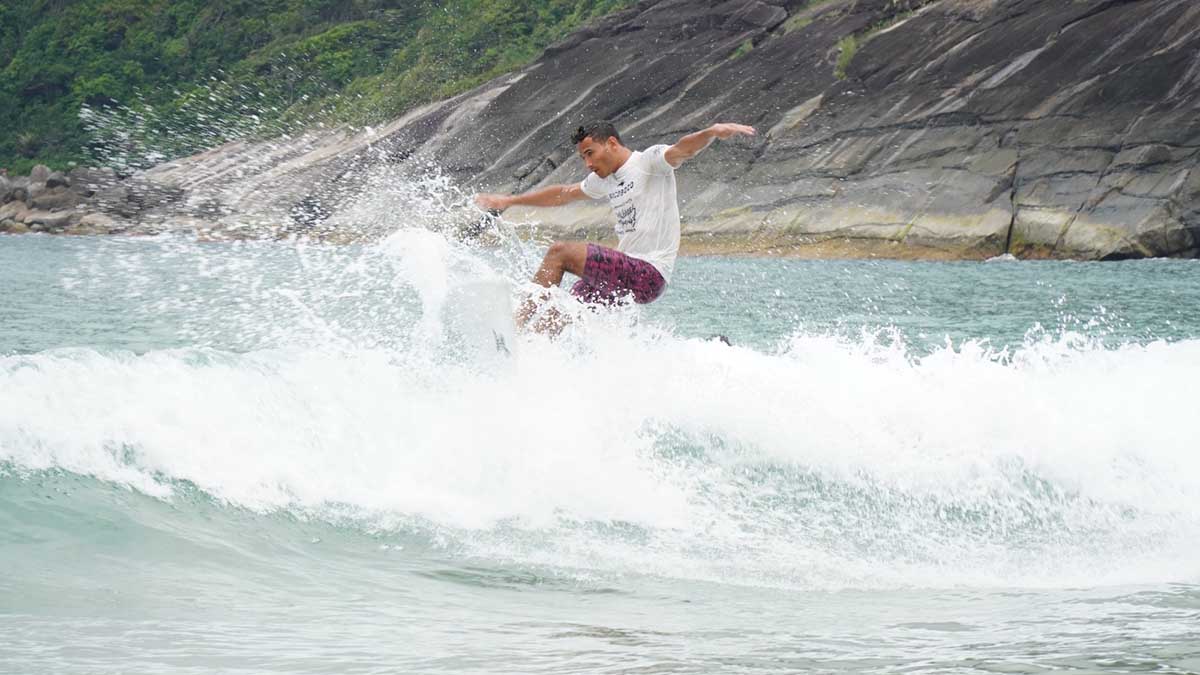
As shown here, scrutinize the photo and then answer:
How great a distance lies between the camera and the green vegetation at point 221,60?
6738cm

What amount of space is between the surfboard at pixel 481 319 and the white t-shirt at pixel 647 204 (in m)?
0.87

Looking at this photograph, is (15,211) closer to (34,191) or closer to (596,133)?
(34,191)

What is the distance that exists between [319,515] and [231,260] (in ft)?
110

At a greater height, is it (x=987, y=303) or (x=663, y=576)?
(x=987, y=303)

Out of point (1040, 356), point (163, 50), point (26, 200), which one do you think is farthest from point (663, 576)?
point (163, 50)

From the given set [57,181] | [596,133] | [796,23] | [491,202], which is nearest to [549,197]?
[491,202]

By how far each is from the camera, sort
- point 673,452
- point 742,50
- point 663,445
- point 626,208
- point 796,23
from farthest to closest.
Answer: point 796,23, point 742,50, point 626,208, point 663,445, point 673,452

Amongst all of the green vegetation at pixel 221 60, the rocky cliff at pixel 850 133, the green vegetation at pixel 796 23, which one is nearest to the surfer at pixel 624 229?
the rocky cliff at pixel 850 133

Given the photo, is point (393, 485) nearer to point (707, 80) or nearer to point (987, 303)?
point (987, 303)

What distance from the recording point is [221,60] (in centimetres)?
8406

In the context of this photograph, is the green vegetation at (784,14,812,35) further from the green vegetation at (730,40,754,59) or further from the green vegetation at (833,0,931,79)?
the green vegetation at (833,0,931,79)

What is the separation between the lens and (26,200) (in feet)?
173

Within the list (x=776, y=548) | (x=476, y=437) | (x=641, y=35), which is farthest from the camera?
(x=641, y=35)

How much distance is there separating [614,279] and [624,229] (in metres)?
0.43
